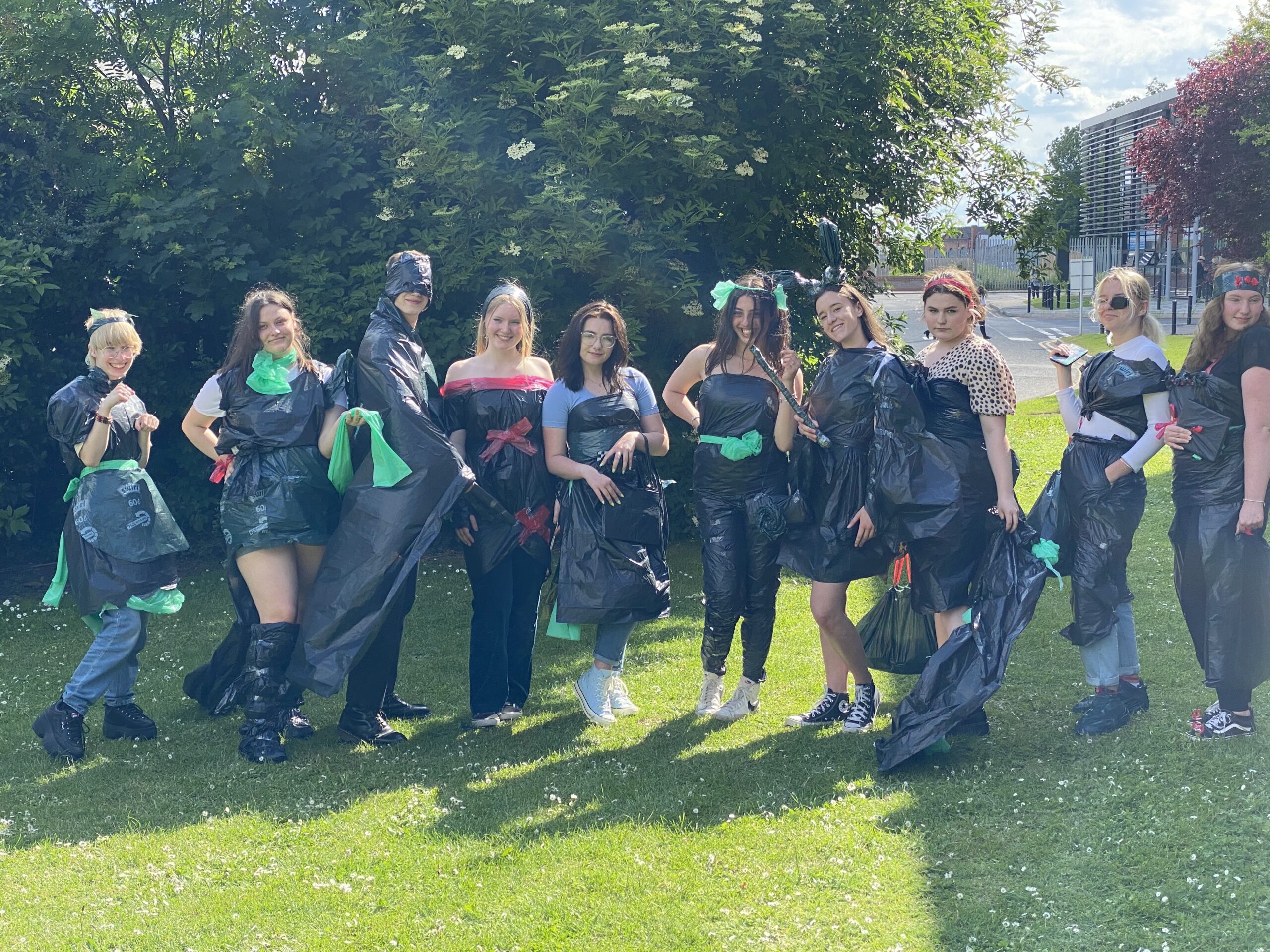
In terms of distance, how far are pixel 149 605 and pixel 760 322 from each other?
2.97m

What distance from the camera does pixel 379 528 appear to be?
503 centimetres

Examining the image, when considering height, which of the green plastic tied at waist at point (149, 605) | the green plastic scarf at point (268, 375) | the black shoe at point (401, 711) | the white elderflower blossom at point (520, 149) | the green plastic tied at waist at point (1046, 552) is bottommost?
the black shoe at point (401, 711)

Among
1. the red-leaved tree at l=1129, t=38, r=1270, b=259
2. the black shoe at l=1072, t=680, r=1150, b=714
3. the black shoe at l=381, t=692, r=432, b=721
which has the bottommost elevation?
the black shoe at l=381, t=692, r=432, b=721

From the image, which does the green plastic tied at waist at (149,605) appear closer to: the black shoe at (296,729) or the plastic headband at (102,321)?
the black shoe at (296,729)

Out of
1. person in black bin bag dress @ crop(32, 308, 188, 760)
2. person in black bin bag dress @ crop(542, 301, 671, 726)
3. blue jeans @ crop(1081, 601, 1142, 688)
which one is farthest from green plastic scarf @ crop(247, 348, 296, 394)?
blue jeans @ crop(1081, 601, 1142, 688)

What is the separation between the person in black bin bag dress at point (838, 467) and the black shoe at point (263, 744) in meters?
2.31

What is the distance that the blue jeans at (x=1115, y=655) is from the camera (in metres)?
5.04

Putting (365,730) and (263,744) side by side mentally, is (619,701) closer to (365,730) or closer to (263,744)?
(365,730)

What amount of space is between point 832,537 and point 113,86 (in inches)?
293

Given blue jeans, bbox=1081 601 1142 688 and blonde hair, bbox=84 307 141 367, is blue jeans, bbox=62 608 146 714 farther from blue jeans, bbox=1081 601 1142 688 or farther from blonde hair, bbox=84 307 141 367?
blue jeans, bbox=1081 601 1142 688

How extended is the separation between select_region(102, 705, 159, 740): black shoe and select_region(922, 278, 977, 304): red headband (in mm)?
3971

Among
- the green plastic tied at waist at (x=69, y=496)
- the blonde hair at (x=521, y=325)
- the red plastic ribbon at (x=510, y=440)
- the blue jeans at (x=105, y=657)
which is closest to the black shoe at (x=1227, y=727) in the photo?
the red plastic ribbon at (x=510, y=440)

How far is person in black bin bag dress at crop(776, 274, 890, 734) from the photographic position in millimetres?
4910

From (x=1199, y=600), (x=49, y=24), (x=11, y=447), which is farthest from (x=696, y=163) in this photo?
(x=11, y=447)
